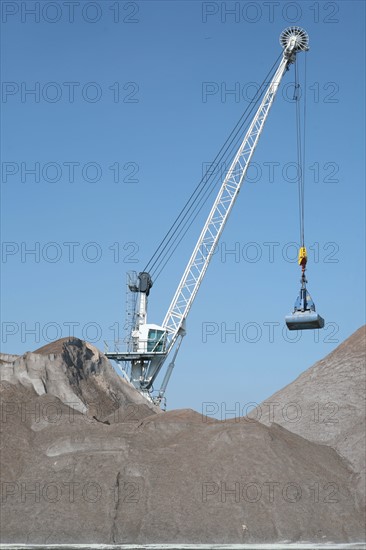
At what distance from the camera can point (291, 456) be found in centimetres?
3425

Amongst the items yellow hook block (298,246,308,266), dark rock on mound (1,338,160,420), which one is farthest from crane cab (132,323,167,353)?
yellow hook block (298,246,308,266)

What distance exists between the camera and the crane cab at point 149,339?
7106 centimetres

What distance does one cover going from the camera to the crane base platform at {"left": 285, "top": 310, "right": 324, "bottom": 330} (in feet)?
145

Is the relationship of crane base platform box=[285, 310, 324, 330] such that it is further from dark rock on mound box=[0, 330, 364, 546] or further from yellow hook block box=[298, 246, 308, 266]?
dark rock on mound box=[0, 330, 364, 546]

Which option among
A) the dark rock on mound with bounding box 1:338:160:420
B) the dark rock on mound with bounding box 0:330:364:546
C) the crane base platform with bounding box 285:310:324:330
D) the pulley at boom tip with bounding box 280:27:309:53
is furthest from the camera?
the pulley at boom tip with bounding box 280:27:309:53

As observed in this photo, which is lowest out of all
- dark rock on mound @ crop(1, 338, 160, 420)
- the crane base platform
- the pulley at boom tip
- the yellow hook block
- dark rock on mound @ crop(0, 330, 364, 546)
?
dark rock on mound @ crop(0, 330, 364, 546)

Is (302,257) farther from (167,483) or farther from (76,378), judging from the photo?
(167,483)

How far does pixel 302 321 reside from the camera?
4409 centimetres

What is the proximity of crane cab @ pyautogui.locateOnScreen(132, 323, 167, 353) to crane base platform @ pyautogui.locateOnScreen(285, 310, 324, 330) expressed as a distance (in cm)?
2810

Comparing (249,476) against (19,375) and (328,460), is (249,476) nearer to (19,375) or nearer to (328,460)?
(328,460)

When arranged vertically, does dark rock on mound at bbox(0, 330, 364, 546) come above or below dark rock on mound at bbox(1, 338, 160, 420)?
below

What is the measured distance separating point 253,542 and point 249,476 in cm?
359

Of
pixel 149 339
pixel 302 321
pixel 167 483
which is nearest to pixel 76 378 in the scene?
pixel 302 321

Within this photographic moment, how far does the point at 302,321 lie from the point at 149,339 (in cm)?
2886
